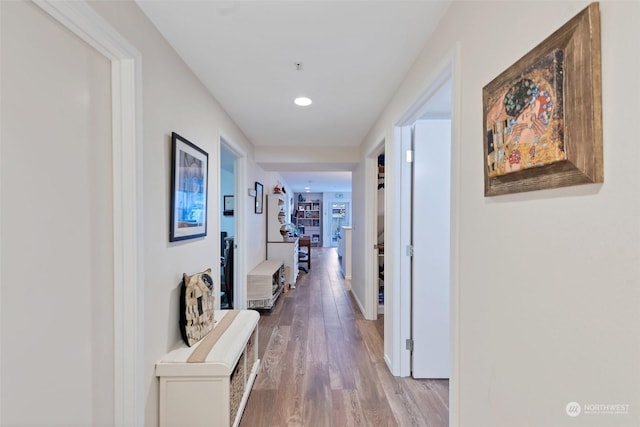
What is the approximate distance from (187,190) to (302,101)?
131 centimetres

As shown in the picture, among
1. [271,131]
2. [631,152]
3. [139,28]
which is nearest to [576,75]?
[631,152]

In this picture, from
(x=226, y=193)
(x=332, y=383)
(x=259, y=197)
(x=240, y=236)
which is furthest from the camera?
(x=226, y=193)

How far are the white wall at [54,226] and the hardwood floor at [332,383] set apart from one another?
1117 millimetres

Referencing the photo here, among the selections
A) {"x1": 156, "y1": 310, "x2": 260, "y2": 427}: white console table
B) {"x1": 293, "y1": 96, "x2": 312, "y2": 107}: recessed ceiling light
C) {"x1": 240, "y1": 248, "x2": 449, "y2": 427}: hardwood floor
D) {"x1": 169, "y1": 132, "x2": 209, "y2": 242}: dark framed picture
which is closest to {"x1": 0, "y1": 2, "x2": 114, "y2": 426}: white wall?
{"x1": 156, "y1": 310, "x2": 260, "y2": 427}: white console table

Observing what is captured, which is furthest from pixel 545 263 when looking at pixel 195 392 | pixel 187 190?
pixel 187 190

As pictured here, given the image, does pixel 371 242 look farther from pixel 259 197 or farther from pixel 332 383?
pixel 259 197

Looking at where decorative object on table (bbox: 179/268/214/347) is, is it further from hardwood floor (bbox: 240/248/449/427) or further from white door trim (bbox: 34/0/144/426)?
hardwood floor (bbox: 240/248/449/427)

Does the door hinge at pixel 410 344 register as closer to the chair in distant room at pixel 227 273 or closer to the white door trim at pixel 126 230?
the white door trim at pixel 126 230

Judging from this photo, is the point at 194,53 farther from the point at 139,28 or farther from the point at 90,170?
the point at 90,170

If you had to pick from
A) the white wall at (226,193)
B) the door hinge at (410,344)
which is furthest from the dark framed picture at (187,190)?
the white wall at (226,193)

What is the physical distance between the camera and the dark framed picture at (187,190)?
170 cm

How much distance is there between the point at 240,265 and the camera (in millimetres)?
3639

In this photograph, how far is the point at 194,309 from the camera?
180cm

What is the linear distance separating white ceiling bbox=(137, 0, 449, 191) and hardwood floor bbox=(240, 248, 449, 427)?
2326 millimetres
